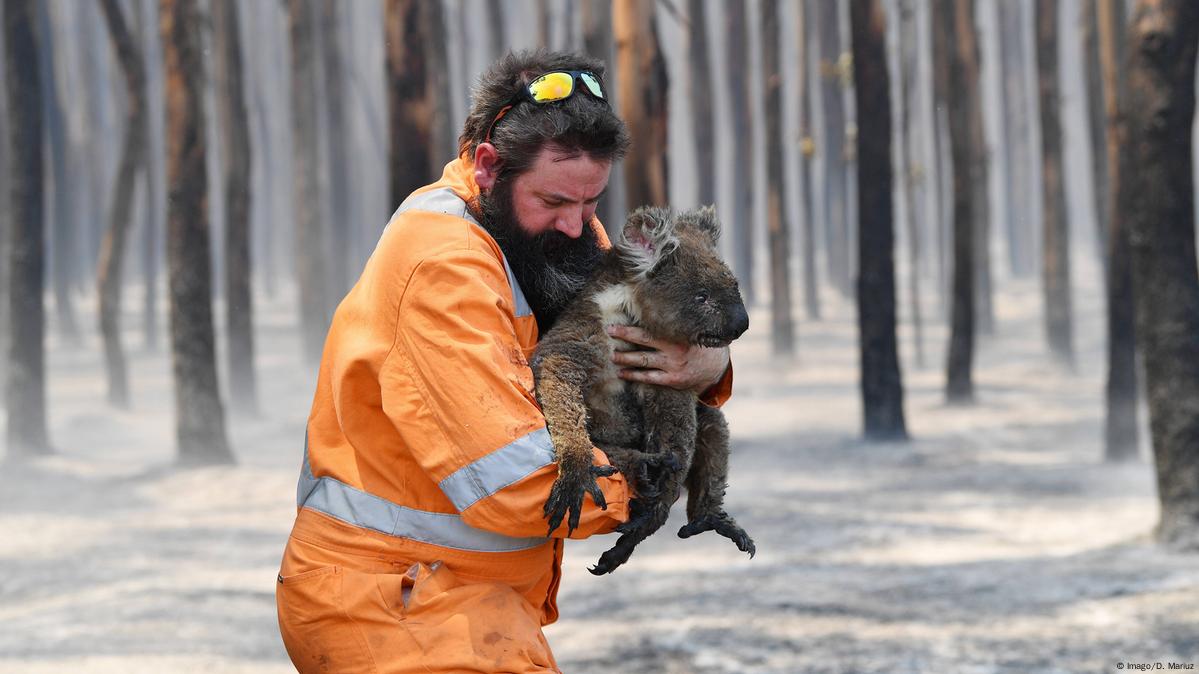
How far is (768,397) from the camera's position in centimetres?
1805

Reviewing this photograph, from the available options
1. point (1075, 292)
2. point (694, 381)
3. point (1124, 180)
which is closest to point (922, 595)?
point (1124, 180)

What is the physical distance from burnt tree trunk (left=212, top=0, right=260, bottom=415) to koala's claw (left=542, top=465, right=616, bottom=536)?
1525cm

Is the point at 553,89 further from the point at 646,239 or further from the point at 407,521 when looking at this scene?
the point at 407,521

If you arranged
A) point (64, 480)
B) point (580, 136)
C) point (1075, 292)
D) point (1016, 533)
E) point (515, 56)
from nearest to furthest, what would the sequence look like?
point (580, 136)
point (515, 56)
point (1016, 533)
point (64, 480)
point (1075, 292)

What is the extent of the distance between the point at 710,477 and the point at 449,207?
2.77 feet

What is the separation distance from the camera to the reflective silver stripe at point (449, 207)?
2.55 metres

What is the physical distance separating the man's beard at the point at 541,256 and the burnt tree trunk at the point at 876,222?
10.7 meters

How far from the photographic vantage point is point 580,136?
8.23 feet

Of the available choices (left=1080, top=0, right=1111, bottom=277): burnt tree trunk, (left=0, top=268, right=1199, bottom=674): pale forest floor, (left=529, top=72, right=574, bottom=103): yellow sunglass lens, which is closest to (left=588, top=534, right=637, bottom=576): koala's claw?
(left=529, top=72, right=574, bottom=103): yellow sunglass lens

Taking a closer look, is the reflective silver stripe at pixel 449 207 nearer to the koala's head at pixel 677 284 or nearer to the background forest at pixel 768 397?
the koala's head at pixel 677 284

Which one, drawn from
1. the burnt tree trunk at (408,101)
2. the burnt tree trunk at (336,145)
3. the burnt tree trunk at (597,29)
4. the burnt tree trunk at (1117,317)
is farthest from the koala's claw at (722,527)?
the burnt tree trunk at (336,145)

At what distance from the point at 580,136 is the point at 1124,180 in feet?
26.4

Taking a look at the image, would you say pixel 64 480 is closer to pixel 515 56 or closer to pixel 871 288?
pixel 871 288

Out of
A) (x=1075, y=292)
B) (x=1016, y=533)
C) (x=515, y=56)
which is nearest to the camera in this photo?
(x=515, y=56)
